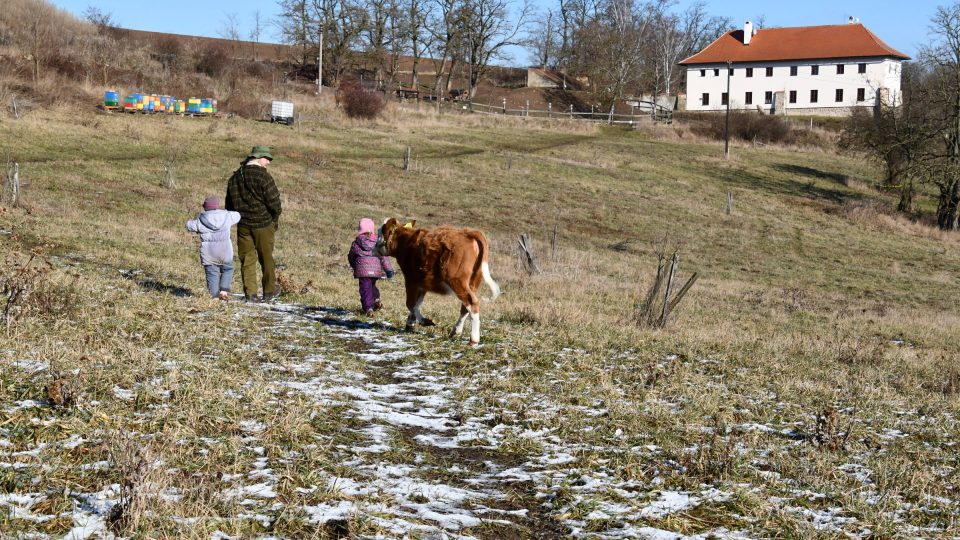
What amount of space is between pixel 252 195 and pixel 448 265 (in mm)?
3599

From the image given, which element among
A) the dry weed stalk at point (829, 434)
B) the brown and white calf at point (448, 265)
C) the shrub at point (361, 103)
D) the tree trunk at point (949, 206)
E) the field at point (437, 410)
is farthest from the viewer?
the shrub at point (361, 103)

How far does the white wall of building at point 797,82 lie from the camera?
86625 millimetres

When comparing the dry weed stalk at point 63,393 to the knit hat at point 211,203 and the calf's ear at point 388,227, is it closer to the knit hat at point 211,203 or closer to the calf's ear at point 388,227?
the calf's ear at point 388,227

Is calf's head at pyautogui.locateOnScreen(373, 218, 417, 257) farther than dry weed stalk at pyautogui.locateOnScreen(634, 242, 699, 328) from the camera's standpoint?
No

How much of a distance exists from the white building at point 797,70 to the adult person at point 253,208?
3292 inches

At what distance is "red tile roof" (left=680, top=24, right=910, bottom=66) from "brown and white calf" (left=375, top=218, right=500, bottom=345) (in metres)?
86.2

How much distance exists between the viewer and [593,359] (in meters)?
9.41

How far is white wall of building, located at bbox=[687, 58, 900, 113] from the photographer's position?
284 ft

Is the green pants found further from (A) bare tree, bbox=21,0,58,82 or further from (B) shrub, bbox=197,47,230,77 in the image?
(B) shrub, bbox=197,47,230,77

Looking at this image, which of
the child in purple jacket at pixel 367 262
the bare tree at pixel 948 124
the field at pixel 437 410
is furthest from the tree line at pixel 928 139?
the child in purple jacket at pixel 367 262

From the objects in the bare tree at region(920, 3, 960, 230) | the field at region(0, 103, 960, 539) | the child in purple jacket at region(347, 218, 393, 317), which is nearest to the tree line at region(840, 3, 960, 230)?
the bare tree at region(920, 3, 960, 230)

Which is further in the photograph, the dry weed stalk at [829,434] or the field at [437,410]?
the dry weed stalk at [829,434]

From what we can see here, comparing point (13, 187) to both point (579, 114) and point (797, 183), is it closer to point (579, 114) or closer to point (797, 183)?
point (797, 183)

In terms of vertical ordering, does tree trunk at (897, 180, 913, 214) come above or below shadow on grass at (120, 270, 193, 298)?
above
